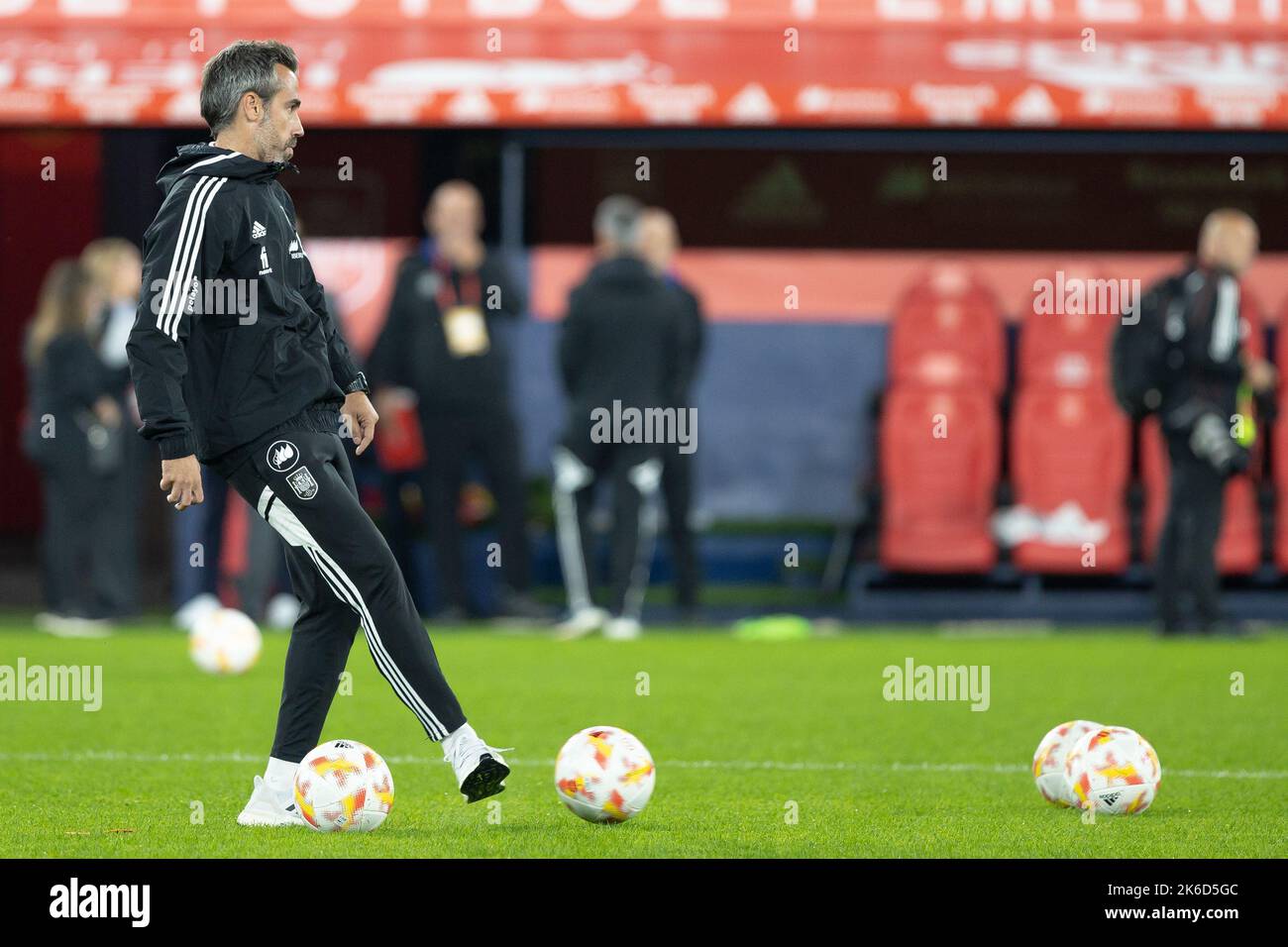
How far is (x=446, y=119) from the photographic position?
548 inches

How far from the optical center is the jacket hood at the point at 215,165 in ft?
19.1

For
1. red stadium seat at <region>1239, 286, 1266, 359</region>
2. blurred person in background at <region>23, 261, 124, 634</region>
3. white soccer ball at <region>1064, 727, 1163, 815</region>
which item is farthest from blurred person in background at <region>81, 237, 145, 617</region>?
white soccer ball at <region>1064, 727, 1163, 815</region>

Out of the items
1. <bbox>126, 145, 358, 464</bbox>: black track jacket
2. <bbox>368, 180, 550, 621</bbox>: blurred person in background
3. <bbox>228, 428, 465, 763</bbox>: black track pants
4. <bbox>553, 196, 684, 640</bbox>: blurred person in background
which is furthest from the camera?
<bbox>368, 180, 550, 621</bbox>: blurred person in background

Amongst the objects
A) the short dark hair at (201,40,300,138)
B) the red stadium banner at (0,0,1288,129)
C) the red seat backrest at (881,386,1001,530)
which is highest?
the red stadium banner at (0,0,1288,129)

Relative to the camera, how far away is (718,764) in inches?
299

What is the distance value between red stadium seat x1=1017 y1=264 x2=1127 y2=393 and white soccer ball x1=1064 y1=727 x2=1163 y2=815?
8.81m

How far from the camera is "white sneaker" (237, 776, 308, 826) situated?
5949 mm

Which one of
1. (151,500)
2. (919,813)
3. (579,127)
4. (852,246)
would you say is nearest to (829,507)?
(852,246)

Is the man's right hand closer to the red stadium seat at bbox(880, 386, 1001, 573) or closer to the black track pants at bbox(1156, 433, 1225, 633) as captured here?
the black track pants at bbox(1156, 433, 1225, 633)

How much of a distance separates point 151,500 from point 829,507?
5074 mm

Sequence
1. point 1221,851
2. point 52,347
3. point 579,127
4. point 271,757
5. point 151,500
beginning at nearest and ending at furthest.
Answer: point 1221,851
point 271,757
point 52,347
point 579,127
point 151,500

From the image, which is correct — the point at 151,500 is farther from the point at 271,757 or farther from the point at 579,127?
the point at 271,757

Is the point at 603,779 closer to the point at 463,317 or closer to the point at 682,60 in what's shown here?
the point at 463,317

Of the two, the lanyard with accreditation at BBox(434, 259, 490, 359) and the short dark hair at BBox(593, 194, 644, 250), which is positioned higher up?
the short dark hair at BBox(593, 194, 644, 250)
